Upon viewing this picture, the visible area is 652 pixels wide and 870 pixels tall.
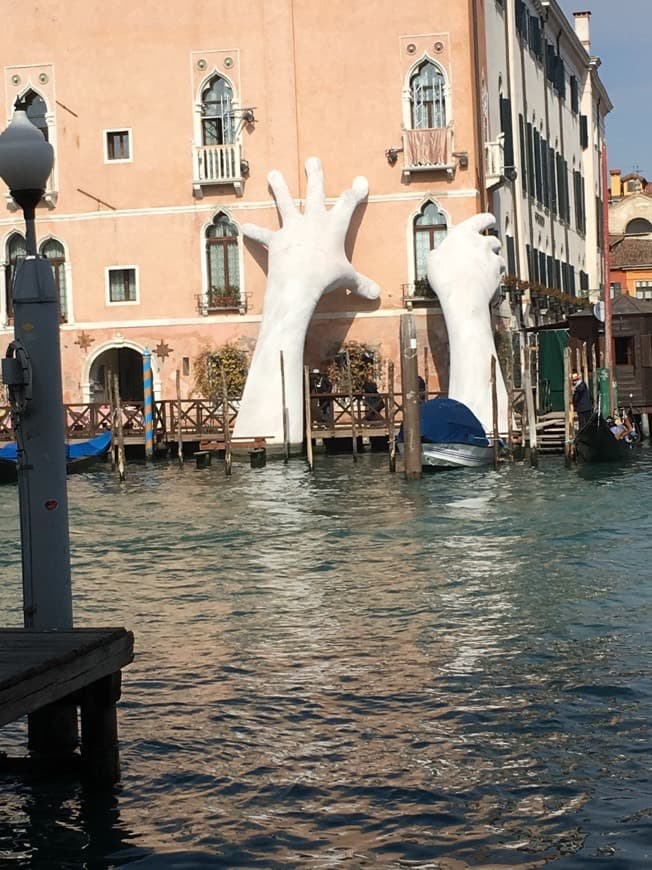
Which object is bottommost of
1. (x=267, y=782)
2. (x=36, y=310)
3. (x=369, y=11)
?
(x=267, y=782)

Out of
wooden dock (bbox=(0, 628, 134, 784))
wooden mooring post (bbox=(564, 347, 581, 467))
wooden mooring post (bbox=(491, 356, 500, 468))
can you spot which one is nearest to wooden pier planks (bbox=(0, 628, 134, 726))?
wooden dock (bbox=(0, 628, 134, 784))

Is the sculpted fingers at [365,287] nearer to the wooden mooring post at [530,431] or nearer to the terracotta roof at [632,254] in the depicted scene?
the wooden mooring post at [530,431]

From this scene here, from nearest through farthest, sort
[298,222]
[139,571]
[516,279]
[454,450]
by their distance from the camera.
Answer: [139,571], [454,450], [298,222], [516,279]

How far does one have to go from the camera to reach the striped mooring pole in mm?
29734

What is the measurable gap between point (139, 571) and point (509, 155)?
20550mm

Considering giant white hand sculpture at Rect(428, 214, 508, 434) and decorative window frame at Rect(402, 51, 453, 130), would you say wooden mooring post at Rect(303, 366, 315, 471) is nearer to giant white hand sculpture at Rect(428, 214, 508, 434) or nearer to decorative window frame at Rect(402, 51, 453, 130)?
giant white hand sculpture at Rect(428, 214, 508, 434)

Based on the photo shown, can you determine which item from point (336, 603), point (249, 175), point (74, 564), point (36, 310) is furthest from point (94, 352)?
point (36, 310)

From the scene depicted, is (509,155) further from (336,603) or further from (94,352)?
(336,603)

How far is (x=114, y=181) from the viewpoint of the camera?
3197 centimetres

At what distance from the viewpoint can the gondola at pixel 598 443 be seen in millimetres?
26172

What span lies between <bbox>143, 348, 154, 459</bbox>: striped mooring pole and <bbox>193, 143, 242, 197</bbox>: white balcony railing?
12.0ft

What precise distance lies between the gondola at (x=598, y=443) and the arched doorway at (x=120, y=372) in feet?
32.6

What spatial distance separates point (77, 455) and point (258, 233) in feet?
18.4

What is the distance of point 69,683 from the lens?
19.9ft
